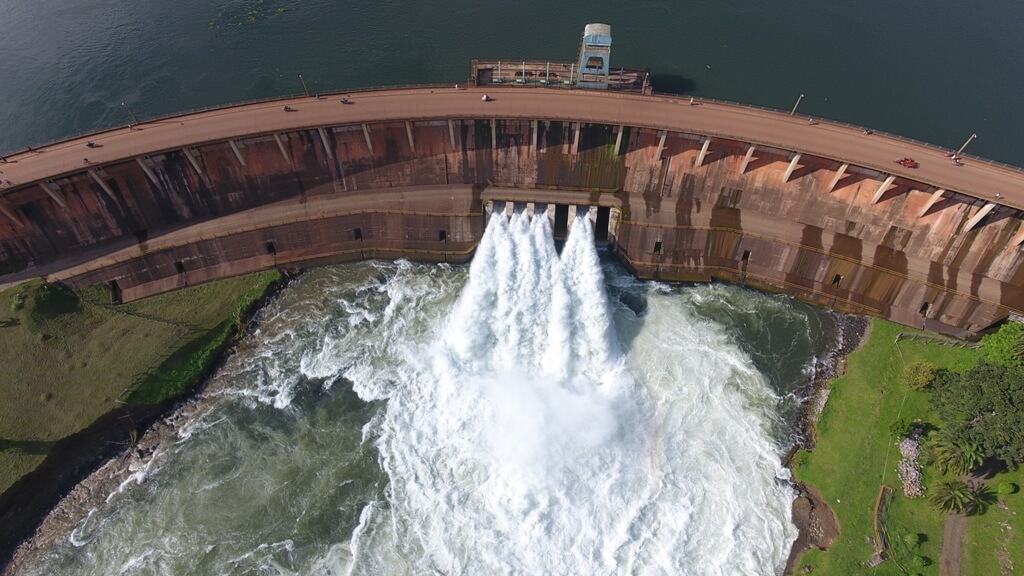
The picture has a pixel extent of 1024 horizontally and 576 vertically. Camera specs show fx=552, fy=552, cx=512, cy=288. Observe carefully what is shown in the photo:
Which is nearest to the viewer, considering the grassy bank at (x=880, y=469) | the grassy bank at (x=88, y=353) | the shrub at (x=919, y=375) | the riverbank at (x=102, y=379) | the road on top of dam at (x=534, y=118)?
the grassy bank at (x=880, y=469)

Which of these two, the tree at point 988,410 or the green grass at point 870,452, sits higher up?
the tree at point 988,410

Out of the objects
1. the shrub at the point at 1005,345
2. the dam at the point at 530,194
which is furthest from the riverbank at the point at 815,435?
the shrub at the point at 1005,345

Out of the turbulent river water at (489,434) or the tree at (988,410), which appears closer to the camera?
the tree at (988,410)

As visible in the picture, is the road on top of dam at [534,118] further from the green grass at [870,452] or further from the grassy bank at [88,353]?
the green grass at [870,452]

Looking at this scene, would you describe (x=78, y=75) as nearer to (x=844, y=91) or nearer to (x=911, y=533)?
(x=844, y=91)

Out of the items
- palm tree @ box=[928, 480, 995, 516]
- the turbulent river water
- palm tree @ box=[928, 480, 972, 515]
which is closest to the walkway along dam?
the turbulent river water

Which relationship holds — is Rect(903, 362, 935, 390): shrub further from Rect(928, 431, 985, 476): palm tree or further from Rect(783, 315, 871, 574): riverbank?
Rect(928, 431, 985, 476): palm tree

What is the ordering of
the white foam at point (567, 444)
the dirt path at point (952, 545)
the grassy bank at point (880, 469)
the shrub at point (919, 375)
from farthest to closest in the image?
the shrub at point (919, 375) < the white foam at point (567, 444) < the grassy bank at point (880, 469) < the dirt path at point (952, 545)

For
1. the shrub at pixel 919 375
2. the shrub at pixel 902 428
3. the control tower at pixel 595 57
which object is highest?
the control tower at pixel 595 57
